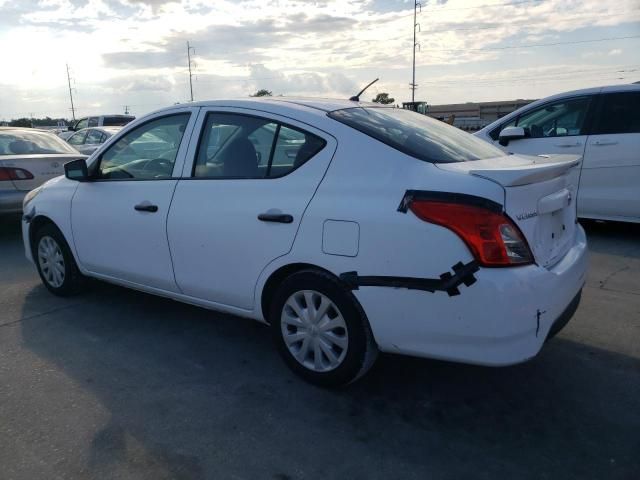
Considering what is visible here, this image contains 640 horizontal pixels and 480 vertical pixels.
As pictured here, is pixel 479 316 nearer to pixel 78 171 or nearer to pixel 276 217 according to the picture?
pixel 276 217

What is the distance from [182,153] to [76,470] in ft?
6.75

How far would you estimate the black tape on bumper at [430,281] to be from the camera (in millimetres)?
2643

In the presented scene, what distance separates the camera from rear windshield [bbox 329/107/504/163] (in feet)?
10.3

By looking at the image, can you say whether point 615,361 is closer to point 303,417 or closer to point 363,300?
point 363,300

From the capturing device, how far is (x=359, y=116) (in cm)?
343

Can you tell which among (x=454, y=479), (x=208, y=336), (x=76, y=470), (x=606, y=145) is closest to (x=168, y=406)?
(x=76, y=470)

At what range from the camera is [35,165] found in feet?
24.4

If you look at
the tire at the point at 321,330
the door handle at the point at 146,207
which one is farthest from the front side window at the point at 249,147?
the tire at the point at 321,330

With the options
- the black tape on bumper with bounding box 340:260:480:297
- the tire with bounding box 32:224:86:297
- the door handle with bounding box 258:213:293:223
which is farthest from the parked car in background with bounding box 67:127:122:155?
the black tape on bumper with bounding box 340:260:480:297

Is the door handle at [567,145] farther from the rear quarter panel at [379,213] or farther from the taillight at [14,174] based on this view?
the taillight at [14,174]

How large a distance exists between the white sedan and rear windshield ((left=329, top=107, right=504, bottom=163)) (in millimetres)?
17

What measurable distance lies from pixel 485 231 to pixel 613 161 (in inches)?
189

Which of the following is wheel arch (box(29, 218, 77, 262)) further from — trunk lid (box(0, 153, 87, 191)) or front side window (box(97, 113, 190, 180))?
trunk lid (box(0, 153, 87, 191))

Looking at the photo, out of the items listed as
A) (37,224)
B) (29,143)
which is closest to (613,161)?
(37,224)
